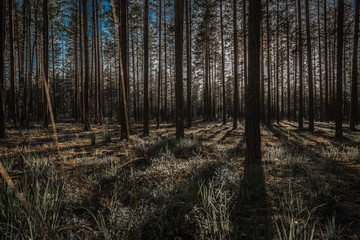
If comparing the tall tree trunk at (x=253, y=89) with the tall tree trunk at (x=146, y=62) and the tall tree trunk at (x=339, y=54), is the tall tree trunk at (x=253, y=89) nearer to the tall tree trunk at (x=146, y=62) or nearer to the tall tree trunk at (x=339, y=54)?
the tall tree trunk at (x=146, y=62)

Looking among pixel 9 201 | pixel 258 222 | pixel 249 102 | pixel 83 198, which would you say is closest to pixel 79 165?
pixel 83 198

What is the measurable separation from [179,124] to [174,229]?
569 centimetres

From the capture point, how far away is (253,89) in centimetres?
398

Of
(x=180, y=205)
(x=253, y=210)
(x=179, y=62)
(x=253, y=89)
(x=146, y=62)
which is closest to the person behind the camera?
(x=180, y=205)

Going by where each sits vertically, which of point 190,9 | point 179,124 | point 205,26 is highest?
point 190,9

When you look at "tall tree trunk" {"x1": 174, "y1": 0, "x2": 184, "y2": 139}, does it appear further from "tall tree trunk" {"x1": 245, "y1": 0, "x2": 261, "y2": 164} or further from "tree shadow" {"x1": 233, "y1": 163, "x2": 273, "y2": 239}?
"tree shadow" {"x1": 233, "y1": 163, "x2": 273, "y2": 239}

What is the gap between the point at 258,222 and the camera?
2.07 metres

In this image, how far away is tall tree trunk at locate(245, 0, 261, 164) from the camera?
3.82 metres

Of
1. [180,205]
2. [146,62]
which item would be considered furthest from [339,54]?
[180,205]

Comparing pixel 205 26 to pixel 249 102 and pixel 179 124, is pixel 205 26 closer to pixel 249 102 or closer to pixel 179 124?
pixel 179 124

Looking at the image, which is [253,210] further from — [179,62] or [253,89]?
[179,62]

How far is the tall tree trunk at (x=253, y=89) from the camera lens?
12.5 feet

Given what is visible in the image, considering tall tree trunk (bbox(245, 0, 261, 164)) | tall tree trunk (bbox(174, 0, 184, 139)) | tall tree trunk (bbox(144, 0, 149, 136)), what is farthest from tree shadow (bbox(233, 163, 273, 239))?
tall tree trunk (bbox(144, 0, 149, 136))

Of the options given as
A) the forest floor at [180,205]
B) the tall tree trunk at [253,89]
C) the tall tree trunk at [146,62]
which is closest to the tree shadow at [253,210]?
the forest floor at [180,205]
